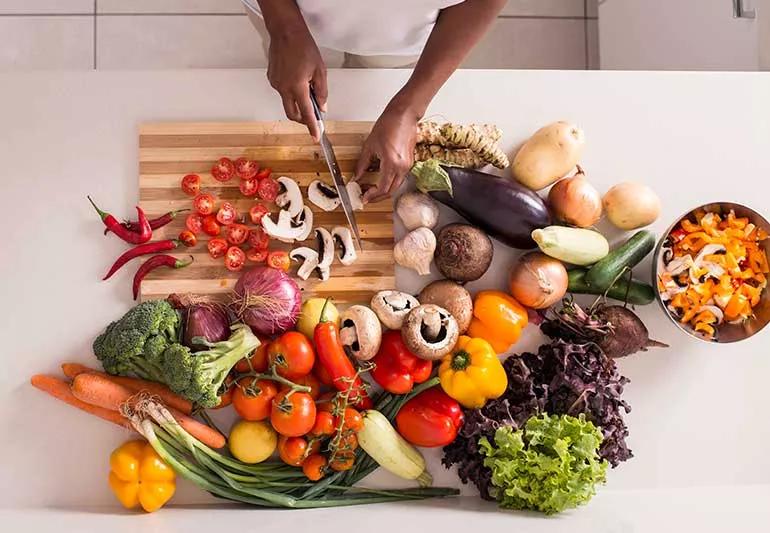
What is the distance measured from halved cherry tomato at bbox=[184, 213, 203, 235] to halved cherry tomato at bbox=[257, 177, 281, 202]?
144mm

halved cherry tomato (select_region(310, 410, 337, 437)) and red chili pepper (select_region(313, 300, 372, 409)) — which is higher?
red chili pepper (select_region(313, 300, 372, 409))

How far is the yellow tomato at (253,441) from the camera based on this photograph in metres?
1.65

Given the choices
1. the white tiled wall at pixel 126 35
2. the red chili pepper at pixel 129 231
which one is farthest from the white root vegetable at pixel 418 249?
the white tiled wall at pixel 126 35

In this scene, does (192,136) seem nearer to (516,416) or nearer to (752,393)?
(516,416)

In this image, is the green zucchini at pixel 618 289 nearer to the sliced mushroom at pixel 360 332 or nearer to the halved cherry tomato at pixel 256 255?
the sliced mushroom at pixel 360 332

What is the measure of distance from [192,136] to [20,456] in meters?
0.81

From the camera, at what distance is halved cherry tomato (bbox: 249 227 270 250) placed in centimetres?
172

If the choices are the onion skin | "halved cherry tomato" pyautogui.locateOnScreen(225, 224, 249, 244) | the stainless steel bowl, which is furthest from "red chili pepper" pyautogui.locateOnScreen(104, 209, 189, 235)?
the stainless steel bowl

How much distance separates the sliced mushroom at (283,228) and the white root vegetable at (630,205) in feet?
2.31

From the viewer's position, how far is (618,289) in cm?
175

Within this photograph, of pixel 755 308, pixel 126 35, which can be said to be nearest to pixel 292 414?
pixel 755 308

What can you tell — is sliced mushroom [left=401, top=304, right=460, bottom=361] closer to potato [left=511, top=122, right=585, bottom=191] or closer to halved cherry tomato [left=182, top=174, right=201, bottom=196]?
potato [left=511, top=122, right=585, bottom=191]

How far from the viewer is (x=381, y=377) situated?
1.67 meters

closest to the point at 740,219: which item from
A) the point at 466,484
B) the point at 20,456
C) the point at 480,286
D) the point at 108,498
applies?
the point at 480,286
